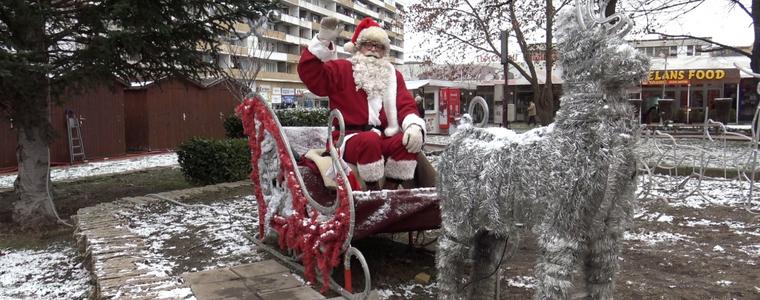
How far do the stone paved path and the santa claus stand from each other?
0.84m

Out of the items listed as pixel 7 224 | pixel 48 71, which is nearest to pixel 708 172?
pixel 48 71

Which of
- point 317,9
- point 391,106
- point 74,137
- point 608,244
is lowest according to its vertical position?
point 608,244

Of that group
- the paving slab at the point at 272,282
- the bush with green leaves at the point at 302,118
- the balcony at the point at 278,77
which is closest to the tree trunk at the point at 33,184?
the paving slab at the point at 272,282

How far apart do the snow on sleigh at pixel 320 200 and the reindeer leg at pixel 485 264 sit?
0.42 metres

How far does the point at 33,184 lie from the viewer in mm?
6375

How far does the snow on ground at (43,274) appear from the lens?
13.1ft

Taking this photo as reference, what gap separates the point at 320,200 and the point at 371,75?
0.99 metres

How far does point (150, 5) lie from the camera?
5.71 m

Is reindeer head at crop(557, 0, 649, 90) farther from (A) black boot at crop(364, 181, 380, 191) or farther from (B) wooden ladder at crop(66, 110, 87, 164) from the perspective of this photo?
(B) wooden ladder at crop(66, 110, 87, 164)

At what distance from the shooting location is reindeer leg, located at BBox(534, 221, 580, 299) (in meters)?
2.14

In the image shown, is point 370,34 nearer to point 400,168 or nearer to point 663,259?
point 400,168

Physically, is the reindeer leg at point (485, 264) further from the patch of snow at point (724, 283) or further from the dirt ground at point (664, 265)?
the patch of snow at point (724, 283)

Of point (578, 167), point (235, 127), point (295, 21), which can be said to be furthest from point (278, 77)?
Answer: point (578, 167)

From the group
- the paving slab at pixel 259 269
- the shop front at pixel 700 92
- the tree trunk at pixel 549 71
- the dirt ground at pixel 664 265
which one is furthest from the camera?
the shop front at pixel 700 92
